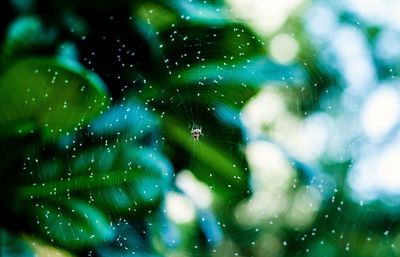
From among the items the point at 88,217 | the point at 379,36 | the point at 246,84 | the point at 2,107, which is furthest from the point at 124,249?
the point at 379,36

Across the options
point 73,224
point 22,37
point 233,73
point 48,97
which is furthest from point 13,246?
point 233,73

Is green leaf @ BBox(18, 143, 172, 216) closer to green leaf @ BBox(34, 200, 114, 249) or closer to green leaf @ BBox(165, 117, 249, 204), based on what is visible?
green leaf @ BBox(34, 200, 114, 249)

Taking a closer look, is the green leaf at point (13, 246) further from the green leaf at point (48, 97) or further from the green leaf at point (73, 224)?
the green leaf at point (48, 97)

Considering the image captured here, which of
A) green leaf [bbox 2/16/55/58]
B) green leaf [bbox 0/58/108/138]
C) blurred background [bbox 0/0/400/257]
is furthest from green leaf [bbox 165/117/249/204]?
green leaf [bbox 2/16/55/58]

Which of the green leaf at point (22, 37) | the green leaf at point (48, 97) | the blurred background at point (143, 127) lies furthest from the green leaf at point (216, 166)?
the green leaf at point (22, 37)

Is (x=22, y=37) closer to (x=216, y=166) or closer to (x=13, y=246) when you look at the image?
(x=13, y=246)

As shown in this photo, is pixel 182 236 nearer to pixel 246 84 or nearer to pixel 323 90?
pixel 246 84
